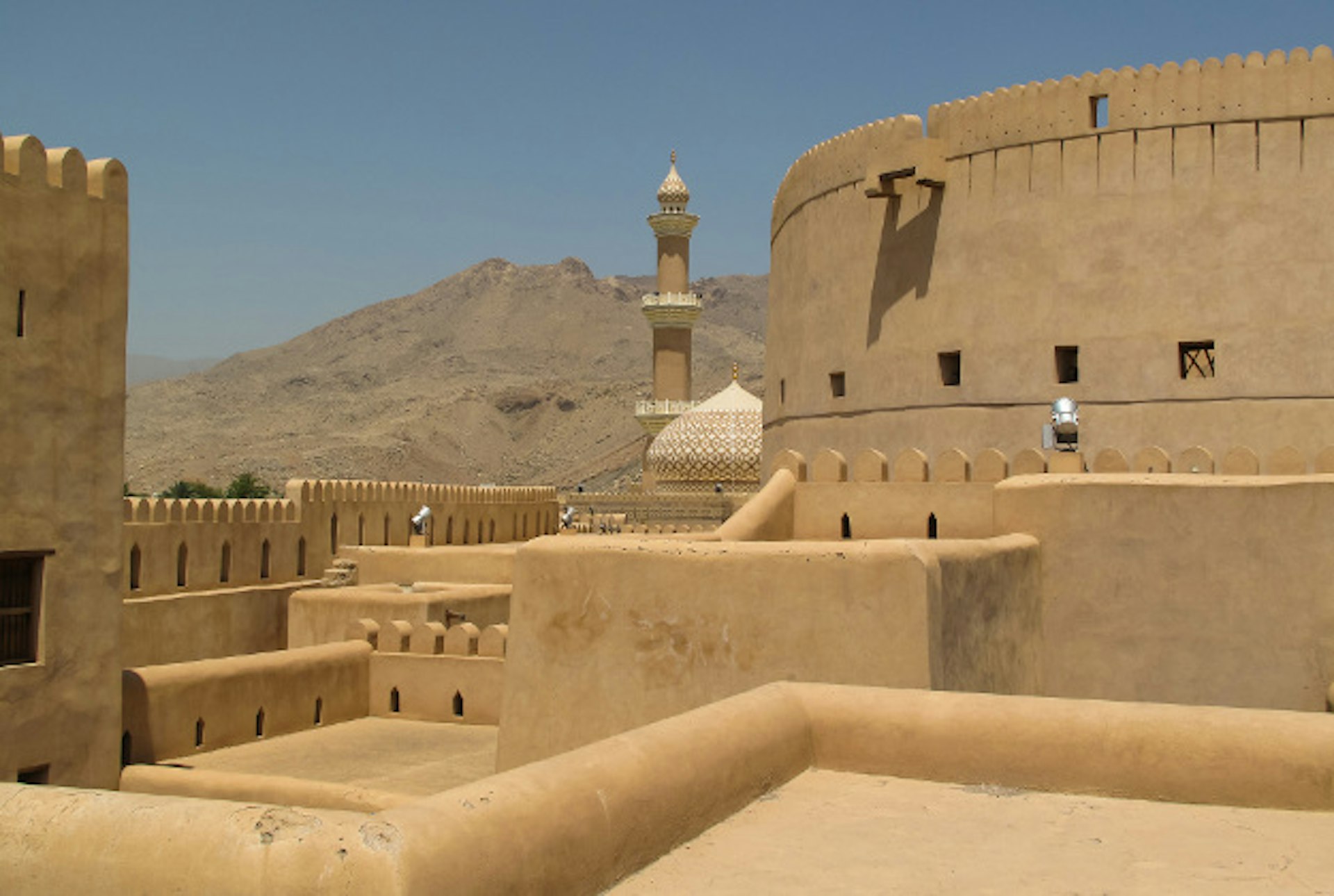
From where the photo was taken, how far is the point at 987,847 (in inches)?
193

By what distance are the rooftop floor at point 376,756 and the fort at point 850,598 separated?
77 millimetres

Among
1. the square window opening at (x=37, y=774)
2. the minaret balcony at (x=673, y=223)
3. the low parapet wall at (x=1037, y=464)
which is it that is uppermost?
the minaret balcony at (x=673, y=223)

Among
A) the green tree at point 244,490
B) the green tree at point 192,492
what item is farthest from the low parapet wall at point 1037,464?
the green tree at point 244,490

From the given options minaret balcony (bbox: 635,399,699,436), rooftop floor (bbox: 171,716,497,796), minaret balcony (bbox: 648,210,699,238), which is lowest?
rooftop floor (bbox: 171,716,497,796)

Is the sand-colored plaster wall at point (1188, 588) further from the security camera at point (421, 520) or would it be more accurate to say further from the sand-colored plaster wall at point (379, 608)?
the security camera at point (421, 520)

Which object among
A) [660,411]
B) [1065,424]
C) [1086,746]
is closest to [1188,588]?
[1065,424]

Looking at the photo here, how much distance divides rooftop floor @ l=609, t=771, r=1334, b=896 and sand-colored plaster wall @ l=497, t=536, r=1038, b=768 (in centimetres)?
251

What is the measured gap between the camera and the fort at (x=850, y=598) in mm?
4672

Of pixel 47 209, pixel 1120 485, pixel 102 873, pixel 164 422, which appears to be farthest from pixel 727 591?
pixel 164 422

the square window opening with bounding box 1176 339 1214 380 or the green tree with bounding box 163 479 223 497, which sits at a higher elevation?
the square window opening with bounding box 1176 339 1214 380

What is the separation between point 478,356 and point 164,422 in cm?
2507

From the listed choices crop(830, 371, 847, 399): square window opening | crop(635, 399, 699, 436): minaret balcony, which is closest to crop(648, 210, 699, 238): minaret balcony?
crop(635, 399, 699, 436): minaret balcony

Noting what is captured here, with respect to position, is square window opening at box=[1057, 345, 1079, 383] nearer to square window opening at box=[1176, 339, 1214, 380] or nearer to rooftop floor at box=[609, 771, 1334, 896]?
square window opening at box=[1176, 339, 1214, 380]

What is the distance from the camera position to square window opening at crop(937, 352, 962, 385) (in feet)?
50.4
